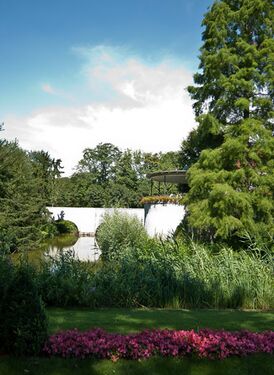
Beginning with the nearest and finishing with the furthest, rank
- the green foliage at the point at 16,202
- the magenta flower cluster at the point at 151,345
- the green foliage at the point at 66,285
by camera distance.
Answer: the magenta flower cluster at the point at 151,345 < the green foliage at the point at 66,285 < the green foliage at the point at 16,202

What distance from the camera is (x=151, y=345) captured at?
4016 millimetres

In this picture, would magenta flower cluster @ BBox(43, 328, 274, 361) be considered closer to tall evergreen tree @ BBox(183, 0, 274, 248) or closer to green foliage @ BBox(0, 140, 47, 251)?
tall evergreen tree @ BBox(183, 0, 274, 248)

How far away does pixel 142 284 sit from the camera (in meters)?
7.50

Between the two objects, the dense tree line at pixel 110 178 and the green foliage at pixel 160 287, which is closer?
the green foliage at pixel 160 287

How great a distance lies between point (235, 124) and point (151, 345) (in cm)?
1229

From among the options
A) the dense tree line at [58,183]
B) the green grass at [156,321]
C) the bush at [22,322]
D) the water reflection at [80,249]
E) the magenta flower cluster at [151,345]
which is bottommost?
the water reflection at [80,249]

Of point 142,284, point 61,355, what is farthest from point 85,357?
point 142,284

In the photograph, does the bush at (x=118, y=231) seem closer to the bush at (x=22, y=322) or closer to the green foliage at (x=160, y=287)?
the green foliage at (x=160, y=287)

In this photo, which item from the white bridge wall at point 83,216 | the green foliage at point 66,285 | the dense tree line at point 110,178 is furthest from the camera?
the dense tree line at point 110,178

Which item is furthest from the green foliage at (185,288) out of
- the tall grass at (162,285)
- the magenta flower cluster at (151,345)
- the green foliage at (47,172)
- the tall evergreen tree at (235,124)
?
the green foliage at (47,172)

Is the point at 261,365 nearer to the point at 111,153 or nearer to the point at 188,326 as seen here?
the point at 188,326

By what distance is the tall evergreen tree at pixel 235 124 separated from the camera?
45.0 ft

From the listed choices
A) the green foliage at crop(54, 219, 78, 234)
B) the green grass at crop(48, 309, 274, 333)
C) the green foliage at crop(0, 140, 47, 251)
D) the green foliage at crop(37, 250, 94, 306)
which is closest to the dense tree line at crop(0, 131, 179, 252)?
the green foliage at crop(0, 140, 47, 251)

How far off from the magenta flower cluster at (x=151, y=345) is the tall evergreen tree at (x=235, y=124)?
30.7 ft
